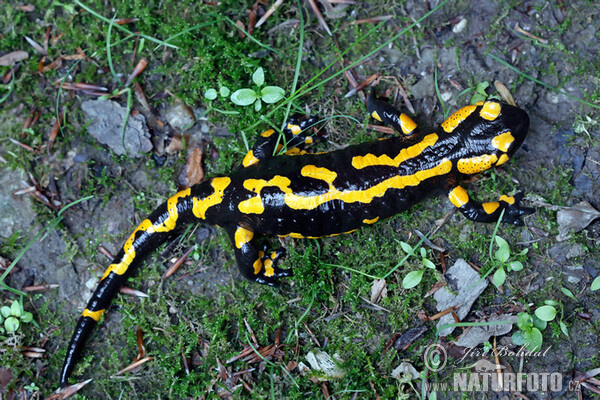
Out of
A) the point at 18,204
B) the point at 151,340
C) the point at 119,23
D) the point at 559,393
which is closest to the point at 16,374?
the point at 151,340

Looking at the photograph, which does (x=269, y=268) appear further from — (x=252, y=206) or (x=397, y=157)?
(x=397, y=157)

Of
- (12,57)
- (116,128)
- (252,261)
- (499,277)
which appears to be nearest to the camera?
(499,277)

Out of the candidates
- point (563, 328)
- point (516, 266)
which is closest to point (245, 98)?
point (516, 266)

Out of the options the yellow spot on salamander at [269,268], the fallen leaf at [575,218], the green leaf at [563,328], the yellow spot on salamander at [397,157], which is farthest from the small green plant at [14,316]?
the fallen leaf at [575,218]

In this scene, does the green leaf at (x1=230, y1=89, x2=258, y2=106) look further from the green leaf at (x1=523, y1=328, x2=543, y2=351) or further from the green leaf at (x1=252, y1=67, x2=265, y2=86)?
the green leaf at (x1=523, y1=328, x2=543, y2=351)

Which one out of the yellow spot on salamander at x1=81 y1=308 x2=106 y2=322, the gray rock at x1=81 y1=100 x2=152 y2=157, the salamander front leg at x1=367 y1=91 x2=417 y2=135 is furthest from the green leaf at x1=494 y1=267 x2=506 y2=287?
the yellow spot on salamander at x1=81 y1=308 x2=106 y2=322

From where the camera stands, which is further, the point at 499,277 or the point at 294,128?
the point at 294,128

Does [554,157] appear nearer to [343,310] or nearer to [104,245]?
[343,310]

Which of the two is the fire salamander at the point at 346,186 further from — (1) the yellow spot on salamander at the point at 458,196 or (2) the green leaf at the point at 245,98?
(2) the green leaf at the point at 245,98
